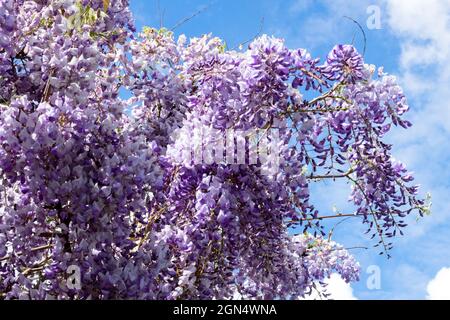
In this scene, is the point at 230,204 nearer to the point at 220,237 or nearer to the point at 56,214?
the point at 220,237

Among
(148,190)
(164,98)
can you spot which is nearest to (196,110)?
(164,98)

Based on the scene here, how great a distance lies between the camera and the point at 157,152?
6156 mm

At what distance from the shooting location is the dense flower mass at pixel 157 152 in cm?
518

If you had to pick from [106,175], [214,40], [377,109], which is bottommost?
[106,175]

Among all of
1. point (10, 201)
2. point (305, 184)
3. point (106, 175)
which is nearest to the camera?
point (106, 175)

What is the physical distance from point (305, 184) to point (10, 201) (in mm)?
2592

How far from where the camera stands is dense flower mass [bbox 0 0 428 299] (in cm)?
518

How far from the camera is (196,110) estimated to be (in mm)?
6457

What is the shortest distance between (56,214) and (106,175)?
60 cm
